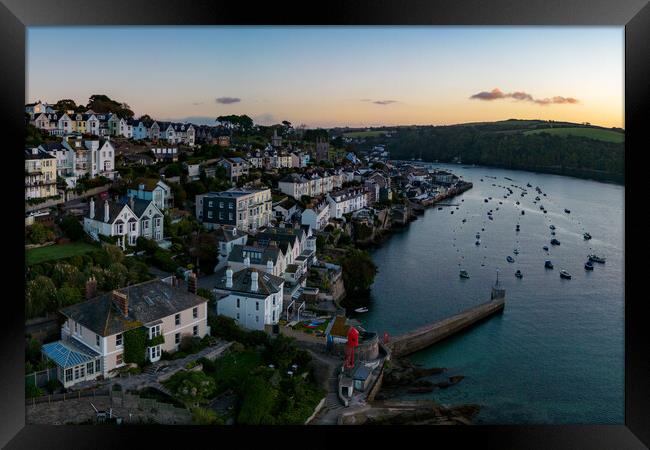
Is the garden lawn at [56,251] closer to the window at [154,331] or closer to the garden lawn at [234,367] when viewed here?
the window at [154,331]

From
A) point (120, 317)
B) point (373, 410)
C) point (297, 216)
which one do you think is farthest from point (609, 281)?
point (120, 317)

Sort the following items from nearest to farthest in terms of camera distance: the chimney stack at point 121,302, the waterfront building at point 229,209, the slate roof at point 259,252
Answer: the chimney stack at point 121,302
the slate roof at point 259,252
the waterfront building at point 229,209

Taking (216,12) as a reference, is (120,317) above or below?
below

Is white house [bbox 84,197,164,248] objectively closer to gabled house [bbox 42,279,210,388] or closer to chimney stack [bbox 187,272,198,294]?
chimney stack [bbox 187,272,198,294]

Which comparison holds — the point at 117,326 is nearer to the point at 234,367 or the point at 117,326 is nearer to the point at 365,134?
the point at 234,367

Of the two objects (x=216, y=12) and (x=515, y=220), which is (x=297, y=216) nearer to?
(x=515, y=220)

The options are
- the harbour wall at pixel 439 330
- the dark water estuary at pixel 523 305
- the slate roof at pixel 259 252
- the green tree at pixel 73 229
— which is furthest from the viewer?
the slate roof at pixel 259 252

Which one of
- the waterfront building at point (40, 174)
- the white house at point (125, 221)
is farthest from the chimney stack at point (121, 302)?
the waterfront building at point (40, 174)

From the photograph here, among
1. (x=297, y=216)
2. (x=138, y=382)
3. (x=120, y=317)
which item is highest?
(x=297, y=216)
